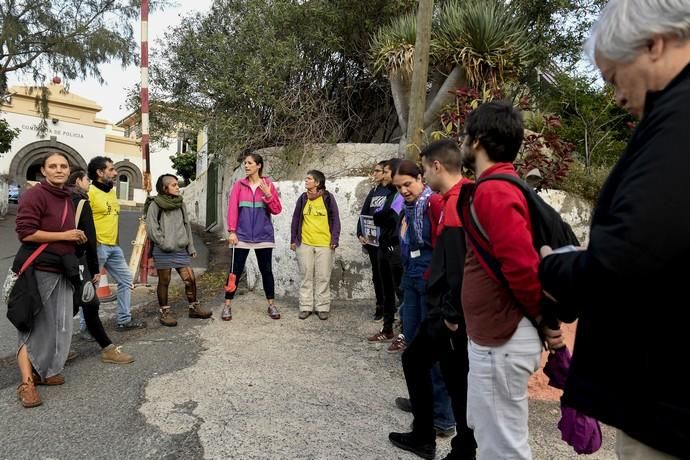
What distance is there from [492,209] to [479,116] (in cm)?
43

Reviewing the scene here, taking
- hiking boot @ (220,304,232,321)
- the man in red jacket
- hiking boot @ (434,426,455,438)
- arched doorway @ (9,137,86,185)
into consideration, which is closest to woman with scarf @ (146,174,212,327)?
hiking boot @ (220,304,232,321)

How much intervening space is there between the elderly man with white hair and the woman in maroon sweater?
12.2 ft

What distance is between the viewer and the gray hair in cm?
112

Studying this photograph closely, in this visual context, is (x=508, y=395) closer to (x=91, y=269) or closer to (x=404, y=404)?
(x=404, y=404)

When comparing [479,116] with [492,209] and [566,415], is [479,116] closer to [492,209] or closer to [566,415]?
[492,209]

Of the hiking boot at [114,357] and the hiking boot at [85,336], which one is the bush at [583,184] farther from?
the hiking boot at [85,336]

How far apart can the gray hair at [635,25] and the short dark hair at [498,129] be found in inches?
27.9

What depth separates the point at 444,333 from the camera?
2.67 m

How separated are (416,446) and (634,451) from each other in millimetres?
1903

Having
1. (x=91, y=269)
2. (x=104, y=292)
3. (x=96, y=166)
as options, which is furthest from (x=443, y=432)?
(x=104, y=292)

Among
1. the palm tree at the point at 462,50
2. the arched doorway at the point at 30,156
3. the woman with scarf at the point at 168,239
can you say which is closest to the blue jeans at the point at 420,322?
the woman with scarf at the point at 168,239

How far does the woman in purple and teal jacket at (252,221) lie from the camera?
19.2ft

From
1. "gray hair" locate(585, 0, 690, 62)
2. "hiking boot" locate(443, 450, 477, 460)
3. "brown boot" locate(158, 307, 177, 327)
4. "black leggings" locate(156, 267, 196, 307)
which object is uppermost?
"gray hair" locate(585, 0, 690, 62)

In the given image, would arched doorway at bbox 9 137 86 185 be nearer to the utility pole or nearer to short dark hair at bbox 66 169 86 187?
short dark hair at bbox 66 169 86 187
